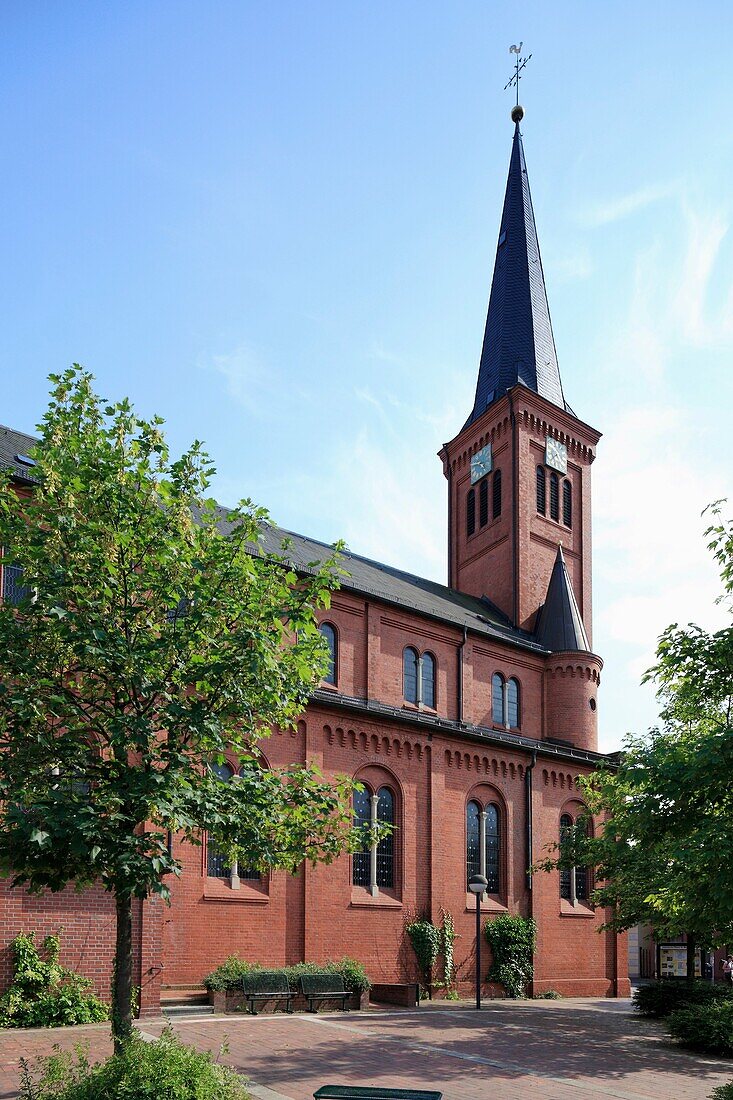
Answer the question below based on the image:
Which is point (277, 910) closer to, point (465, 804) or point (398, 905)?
point (398, 905)

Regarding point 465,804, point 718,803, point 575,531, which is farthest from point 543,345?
point 718,803

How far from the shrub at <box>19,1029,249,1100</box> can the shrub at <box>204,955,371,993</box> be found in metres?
10.9

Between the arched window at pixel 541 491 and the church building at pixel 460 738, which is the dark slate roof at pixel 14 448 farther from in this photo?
the arched window at pixel 541 491

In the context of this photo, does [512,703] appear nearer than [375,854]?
No

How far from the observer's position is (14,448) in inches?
945

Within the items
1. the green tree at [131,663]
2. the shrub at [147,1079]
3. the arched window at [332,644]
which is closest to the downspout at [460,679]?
the arched window at [332,644]

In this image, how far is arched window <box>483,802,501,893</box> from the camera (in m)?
31.1

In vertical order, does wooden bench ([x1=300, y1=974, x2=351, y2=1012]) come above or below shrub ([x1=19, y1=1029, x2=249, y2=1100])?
below

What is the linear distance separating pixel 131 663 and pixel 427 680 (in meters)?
23.1

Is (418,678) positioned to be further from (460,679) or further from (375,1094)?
(375,1094)

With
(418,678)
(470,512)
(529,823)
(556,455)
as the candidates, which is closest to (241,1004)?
(418,678)

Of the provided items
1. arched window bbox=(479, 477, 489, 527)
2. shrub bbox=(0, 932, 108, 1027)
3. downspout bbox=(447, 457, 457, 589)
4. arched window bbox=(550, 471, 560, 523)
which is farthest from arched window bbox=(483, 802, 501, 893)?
shrub bbox=(0, 932, 108, 1027)

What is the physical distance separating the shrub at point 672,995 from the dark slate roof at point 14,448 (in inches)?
771

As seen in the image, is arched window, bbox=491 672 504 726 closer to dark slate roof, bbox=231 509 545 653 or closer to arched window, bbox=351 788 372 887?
dark slate roof, bbox=231 509 545 653
